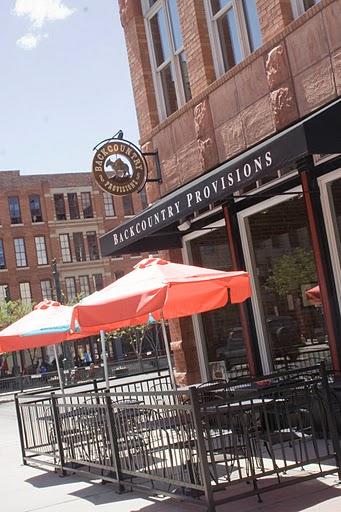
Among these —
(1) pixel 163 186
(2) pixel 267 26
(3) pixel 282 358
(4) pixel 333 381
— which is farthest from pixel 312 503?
(1) pixel 163 186

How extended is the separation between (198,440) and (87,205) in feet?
176

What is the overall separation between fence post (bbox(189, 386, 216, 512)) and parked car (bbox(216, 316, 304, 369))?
4.46 meters

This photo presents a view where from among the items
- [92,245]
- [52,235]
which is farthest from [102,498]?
[92,245]

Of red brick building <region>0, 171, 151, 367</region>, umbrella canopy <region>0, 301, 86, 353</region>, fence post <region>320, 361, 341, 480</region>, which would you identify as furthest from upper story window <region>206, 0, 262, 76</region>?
red brick building <region>0, 171, 151, 367</region>

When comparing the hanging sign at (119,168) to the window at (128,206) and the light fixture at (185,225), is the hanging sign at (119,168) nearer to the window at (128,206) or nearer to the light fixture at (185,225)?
the light fixture at (185,225)

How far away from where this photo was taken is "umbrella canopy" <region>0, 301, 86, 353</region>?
10594 millimetres

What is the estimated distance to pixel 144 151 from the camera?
13.4m

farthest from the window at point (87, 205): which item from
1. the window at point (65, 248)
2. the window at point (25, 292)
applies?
the window at point (25, 292)

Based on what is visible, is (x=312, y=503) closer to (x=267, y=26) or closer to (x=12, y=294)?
(x=267, y=26)

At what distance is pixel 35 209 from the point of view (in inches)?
2267

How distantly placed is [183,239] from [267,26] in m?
4.20

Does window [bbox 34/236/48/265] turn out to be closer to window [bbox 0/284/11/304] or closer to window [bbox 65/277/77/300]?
window [bbox 65/277/77/300]

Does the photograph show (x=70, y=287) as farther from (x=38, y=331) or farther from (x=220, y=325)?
(x=38, y=331)

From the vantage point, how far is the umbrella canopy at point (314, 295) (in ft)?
31.0
